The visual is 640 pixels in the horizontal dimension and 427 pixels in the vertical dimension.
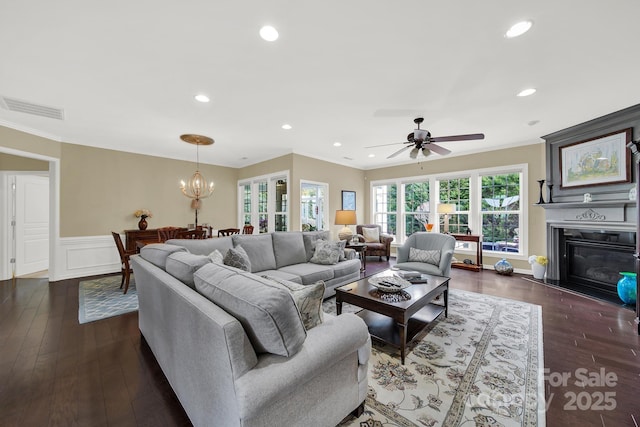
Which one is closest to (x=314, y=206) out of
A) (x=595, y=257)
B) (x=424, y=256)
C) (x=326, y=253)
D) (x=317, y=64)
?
(x=326, y=253)

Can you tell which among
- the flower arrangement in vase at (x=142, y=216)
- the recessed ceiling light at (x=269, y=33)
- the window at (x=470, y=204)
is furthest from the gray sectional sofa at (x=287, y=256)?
the window at (x=470, y=204)

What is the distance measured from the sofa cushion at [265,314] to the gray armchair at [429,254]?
2801 mm

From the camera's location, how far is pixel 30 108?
3211 millimetres

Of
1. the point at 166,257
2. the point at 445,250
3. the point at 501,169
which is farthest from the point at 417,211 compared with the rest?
the point at 166,257

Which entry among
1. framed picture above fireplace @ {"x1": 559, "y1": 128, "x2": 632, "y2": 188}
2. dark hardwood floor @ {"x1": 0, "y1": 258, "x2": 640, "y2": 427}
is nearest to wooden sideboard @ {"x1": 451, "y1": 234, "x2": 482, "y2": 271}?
framed picture above fireplace @ {"x1": 559, "y1": 128, "x2": 632, "y2": 188}

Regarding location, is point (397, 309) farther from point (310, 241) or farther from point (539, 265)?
point (539, 265)

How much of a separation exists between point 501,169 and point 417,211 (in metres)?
2.01

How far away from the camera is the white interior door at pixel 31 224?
460 cm

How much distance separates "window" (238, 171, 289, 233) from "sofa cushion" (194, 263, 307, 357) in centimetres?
437

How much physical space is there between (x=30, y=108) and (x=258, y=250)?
3.57 m

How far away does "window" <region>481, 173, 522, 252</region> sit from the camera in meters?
5.04

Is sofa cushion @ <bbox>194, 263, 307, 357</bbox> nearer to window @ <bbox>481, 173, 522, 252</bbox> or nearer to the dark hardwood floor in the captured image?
the dark hardwood floor

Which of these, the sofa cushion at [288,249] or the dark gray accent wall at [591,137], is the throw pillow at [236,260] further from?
the dark gray accent wall at [591,137]

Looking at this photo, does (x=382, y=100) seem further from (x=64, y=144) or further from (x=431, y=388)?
(x=64, y=144)
